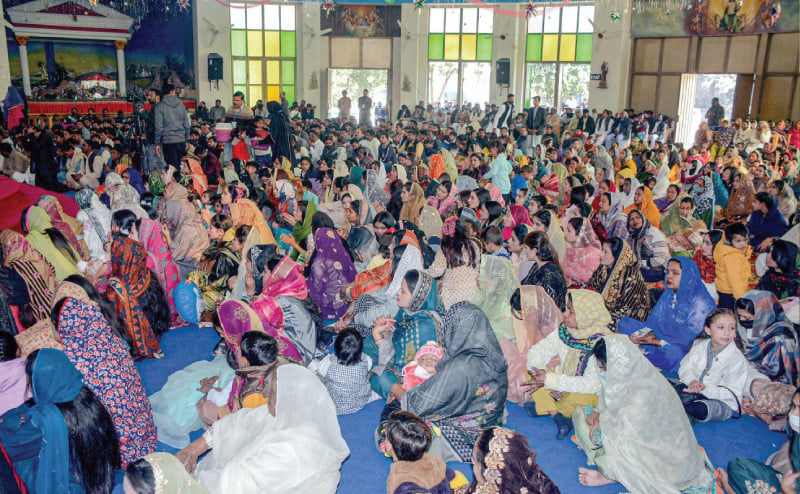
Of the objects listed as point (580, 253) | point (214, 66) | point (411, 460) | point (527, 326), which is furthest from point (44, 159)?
point (411, 460)

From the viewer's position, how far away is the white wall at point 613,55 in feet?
52.1

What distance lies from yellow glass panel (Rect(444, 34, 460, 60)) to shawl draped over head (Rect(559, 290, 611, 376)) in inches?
611

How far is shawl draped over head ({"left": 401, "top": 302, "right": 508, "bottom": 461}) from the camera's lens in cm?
307

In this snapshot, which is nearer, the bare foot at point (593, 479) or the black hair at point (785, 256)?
the bare foot at point (593, 479)

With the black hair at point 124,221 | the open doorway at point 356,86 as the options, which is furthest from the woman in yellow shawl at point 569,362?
the open doorway at point 356,86

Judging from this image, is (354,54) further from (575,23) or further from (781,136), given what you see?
(781,136)

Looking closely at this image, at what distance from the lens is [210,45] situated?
54.9 ft

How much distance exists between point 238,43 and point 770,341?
1639 cm

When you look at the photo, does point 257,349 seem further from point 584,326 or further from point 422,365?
point 584,326

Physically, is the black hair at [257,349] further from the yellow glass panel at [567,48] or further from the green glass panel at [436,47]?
the green glass panel at [436,47]

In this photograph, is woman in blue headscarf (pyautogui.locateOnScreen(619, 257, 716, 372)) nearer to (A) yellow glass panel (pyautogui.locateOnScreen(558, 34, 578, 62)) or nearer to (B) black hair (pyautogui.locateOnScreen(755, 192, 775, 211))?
(B) black hair (pyautogui.locateOnScreen(755, 192, 775, 211))

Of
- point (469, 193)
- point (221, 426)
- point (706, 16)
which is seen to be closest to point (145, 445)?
point (221, 426)

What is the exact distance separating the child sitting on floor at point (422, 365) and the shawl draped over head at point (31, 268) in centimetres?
244

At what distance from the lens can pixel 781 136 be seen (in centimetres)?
1179
